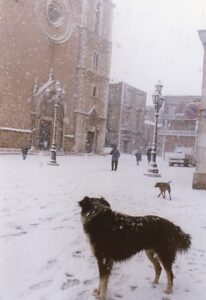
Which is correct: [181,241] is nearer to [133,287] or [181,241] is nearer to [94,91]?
[133,287]

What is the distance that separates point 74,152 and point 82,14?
9197 millimetres

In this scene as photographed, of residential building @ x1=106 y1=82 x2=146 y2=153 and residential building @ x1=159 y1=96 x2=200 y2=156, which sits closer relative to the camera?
residential building @ x1=159 y1=96 x2=200 y2=156

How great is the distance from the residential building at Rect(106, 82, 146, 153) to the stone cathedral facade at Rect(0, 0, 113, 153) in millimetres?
10419

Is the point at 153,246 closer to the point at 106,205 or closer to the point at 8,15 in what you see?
the point at 106,205

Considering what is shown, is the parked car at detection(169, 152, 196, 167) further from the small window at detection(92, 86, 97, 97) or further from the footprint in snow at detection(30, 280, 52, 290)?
the footprint in snow at detection(30, 280, 52, 290)

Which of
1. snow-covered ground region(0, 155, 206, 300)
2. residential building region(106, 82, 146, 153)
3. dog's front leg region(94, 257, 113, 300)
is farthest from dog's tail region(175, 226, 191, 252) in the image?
residential building region(106, 82, 146, 153)

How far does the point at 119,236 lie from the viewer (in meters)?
3.64

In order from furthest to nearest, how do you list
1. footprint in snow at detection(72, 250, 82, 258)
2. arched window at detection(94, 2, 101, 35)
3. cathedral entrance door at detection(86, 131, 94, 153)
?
cathedral entrance door at detection(86, 131, 94, 153), arched window at detection(94, 2, 101, 35), footprint in snow at detection(72, 250, 82, 258)

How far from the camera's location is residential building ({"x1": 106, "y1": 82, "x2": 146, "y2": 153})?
4438 cm

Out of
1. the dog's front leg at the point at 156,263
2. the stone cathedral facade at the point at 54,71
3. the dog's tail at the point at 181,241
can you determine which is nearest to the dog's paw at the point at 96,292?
the dog's front leg at the point at 156,263

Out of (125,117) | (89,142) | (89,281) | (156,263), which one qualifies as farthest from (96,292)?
(125,117)

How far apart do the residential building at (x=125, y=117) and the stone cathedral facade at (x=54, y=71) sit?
1042 cm

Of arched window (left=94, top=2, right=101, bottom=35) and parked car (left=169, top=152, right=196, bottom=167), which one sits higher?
arched window (left=94, top=2, right=101, bottom=35)

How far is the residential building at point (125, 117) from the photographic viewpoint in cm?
4438
